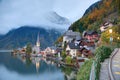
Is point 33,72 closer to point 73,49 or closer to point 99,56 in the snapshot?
point 73,49

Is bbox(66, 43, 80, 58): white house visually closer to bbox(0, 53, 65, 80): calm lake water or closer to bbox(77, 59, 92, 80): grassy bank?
bbox(0, 53, 65, 80): calm lake water

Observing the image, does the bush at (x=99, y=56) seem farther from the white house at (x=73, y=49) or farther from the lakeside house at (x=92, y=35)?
the lakeside house at (x=92, y=35)

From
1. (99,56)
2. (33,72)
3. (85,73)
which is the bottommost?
(33,72)

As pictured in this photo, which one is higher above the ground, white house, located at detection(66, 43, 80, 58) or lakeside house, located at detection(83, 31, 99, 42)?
lakeside house, located at detection(83, 31, 99, 42)

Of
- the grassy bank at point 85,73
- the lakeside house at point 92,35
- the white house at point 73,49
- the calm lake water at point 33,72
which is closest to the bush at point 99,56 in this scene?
the grassy bank at point 85,73

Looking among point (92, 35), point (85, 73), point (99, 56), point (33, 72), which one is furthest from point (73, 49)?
point (85, 73)

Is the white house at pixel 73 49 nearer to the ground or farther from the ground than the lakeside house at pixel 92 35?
nearer to the ground

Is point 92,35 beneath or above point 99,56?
above

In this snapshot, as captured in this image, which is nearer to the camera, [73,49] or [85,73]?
[85,73]

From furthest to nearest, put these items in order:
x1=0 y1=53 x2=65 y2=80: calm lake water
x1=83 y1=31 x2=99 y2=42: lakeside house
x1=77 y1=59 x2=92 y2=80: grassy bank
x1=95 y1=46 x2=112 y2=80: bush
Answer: x1=83 y1=31 x2=99 y2=42: lakeside house, x1=0 y1=53 x2=65 y2=80: calm lake water, x1=77 y1=59 x2=92 y2=80: grassy bank, x1=95 y1=46 x2=112 y2=80: bush

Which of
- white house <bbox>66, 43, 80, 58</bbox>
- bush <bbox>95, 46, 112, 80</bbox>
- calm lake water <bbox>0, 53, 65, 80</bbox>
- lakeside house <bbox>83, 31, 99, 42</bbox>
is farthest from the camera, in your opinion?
lakeside house <bbox>83, 31, 99, 42</bbox>

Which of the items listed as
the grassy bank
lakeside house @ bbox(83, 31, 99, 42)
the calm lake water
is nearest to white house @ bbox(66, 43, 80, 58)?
lakeside house @ bbox(83, 31, 99, 42)

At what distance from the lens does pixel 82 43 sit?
103438mm

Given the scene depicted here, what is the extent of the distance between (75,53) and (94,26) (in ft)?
79.3
